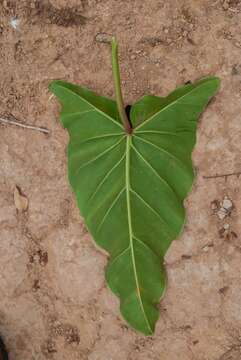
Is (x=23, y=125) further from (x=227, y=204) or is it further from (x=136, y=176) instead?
(x=227, y=204)

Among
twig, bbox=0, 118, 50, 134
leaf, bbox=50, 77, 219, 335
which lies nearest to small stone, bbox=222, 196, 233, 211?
leaf, bbox=50, 77, 219, 335

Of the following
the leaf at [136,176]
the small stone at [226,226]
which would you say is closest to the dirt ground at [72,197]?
the small stone at [226,226]

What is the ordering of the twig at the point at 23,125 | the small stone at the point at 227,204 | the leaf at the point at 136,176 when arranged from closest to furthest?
1. the leaf at the point at 136,176
2. the small stone at the point at 227,204
3. the twig at the point at 23,125

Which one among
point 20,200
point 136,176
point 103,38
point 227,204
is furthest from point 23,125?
point 227,204

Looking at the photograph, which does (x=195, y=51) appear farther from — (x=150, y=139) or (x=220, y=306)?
(x=220, y=306)

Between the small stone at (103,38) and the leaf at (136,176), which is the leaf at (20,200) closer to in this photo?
the leaf at (136,176)
